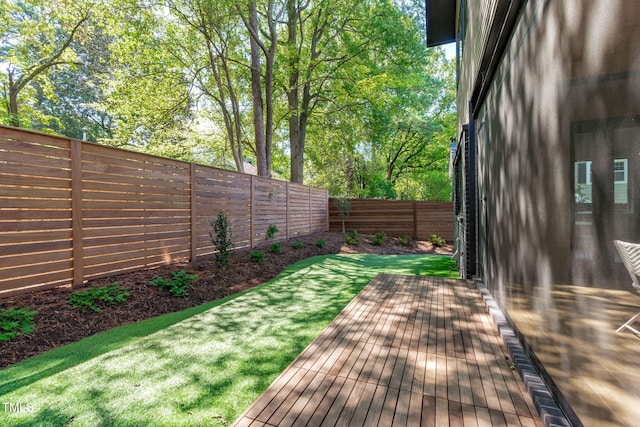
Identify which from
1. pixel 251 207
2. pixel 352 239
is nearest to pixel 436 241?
pixel 352 239

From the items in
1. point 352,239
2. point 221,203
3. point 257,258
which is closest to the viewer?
point 257,258

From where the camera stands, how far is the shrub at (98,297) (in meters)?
3.11

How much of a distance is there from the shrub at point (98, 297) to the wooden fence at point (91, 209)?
0.36m

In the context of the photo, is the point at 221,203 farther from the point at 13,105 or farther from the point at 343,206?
the point at 13,105

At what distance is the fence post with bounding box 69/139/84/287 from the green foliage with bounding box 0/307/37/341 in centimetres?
73

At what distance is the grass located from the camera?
1693mm

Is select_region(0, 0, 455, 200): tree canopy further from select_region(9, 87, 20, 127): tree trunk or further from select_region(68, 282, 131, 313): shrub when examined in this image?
select_region(68, 282, 131, 313): shrub

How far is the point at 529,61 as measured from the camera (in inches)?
72.8

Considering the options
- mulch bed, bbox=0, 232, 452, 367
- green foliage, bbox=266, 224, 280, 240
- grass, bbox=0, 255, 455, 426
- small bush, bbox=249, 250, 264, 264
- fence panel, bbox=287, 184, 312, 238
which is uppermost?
fence panel, bbox=287, 184, 312, 238

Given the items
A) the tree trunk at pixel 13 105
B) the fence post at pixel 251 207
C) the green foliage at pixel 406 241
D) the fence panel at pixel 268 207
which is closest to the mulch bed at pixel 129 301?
the fence post at pixel 251 207

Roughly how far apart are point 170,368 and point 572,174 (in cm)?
281

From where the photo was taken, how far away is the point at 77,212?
137 inches

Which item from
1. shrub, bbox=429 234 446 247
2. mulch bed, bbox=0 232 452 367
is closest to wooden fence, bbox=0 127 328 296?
mulch bed, bbox=0 232 452 367

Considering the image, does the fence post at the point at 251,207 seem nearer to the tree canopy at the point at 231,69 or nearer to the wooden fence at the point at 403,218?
the tree canopy at the point at 231,69
